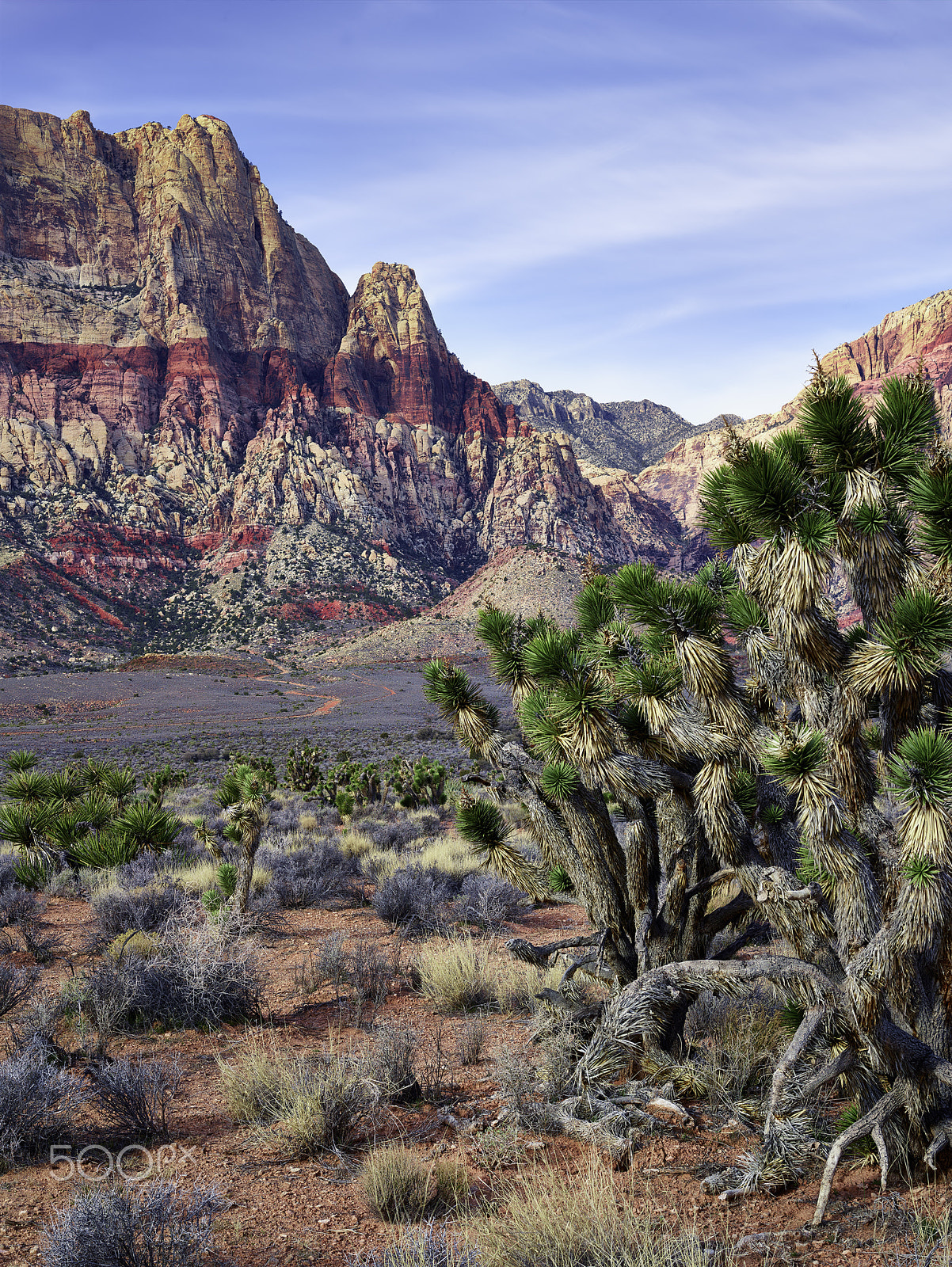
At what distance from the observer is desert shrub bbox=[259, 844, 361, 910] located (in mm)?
10883

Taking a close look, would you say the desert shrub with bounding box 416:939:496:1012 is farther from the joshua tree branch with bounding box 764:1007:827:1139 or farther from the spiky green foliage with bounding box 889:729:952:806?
the spiky green foliage with bounding box 889:729:952:806

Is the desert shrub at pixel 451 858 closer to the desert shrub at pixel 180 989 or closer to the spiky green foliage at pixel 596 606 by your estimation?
the desert shrub at pixel 180 989

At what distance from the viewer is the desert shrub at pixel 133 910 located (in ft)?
28.1

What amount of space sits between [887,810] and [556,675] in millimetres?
3496

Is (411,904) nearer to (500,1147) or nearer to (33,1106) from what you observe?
(500,1147)

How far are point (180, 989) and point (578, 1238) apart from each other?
175 inches

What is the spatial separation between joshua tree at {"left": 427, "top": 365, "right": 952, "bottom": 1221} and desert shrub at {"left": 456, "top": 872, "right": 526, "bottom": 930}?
4.15 m

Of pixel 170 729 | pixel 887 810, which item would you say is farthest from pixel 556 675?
pixel 170 729

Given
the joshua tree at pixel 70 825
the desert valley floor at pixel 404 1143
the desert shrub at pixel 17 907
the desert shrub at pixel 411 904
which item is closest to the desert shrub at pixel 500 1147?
the desert valley floor at pixel 404 1143

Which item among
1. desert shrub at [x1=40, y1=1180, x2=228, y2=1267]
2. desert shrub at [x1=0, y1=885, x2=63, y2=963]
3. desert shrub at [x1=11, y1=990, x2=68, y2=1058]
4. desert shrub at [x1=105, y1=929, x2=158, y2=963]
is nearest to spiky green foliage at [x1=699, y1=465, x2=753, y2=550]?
desert shrub at [x1=40, y1=1180, x2=228, y2=1267]

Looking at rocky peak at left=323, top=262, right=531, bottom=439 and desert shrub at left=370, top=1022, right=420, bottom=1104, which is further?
rocky peak at left=323, top=262, right=531, bottom=439

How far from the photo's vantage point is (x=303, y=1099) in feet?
14.3

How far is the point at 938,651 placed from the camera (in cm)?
375

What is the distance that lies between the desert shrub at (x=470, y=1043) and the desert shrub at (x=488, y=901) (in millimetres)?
3449
